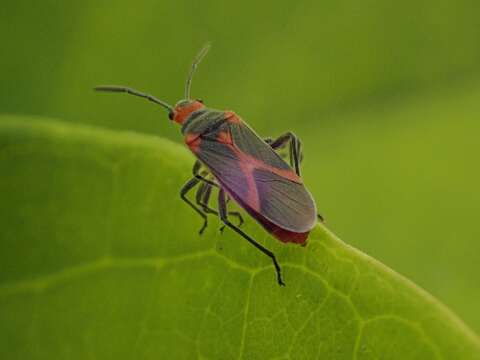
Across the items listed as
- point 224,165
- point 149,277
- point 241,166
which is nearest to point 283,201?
point 241,166

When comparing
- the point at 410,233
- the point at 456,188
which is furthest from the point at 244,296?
the point at 456,188

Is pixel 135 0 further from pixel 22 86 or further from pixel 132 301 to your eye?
pixel 132 301

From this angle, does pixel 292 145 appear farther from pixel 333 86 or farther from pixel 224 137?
pixel 333 86

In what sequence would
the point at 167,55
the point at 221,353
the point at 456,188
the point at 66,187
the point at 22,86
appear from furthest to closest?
the point at 167,55, the point at 456,188, the point at 22,86, the point at 66,187, the point at 221,353

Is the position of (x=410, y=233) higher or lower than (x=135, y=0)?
lower

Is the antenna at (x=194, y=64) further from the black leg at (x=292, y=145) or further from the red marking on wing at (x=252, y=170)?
the black leg at (x=292, y=145)

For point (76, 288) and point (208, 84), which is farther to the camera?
point (208, 84)

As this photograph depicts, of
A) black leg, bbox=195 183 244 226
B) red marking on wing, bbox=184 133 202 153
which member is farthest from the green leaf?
red marking on wing, bbox=184 133 202 153
